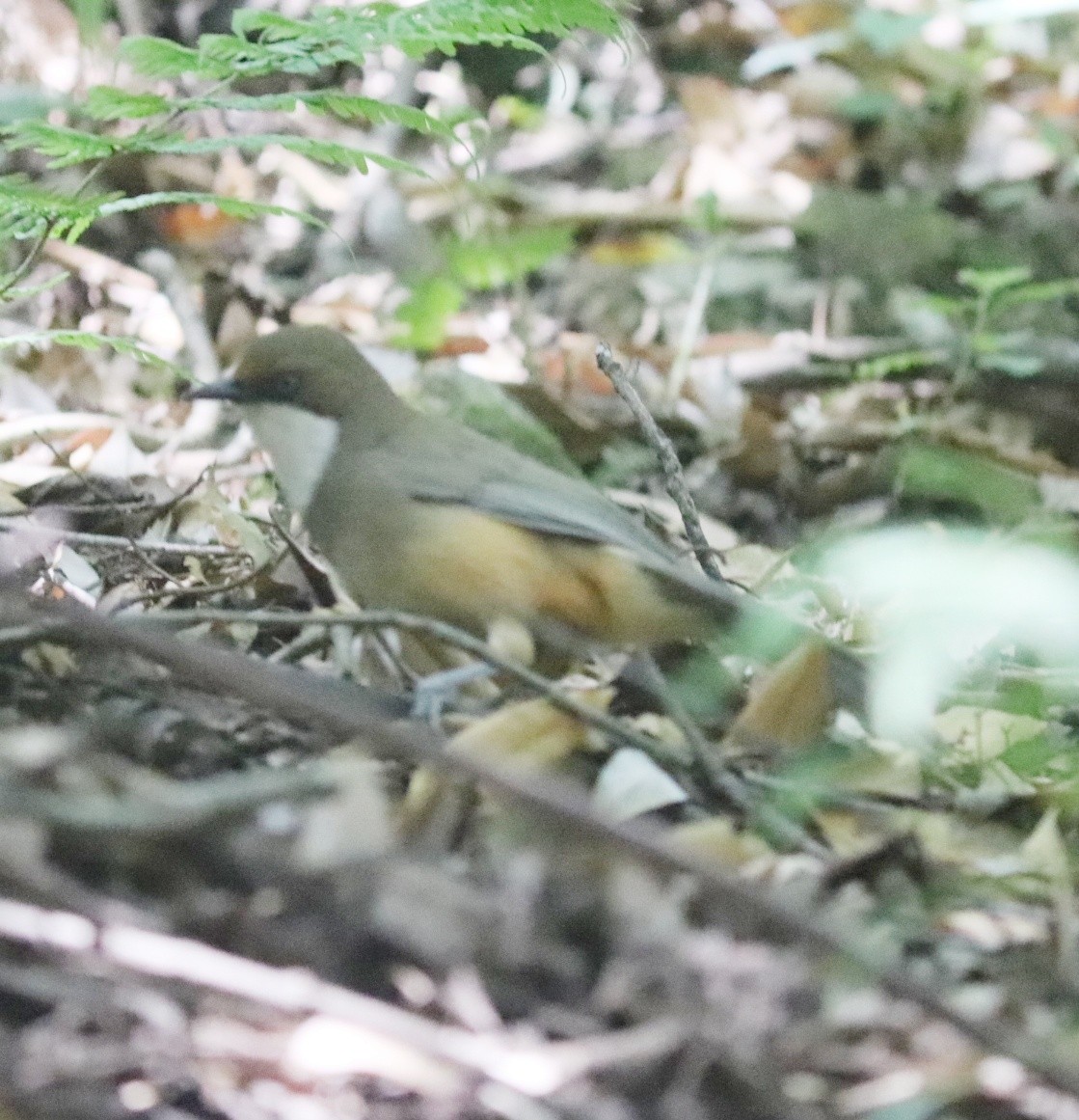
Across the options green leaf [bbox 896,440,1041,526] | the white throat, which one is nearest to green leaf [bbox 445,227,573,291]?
green leaf [bbox 896,440,1041,526]

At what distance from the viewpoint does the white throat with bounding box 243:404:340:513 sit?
10.8ft

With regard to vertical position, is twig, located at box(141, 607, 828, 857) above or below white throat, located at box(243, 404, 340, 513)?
above

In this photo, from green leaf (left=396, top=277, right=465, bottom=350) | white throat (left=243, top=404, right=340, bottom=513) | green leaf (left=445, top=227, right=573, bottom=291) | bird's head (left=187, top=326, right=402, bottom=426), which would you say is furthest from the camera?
green leaf (left=445, top=227, right=573, bottom=291)

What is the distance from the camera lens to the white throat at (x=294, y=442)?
3.29 m

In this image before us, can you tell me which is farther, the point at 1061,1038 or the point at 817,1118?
the point at 1061,1038

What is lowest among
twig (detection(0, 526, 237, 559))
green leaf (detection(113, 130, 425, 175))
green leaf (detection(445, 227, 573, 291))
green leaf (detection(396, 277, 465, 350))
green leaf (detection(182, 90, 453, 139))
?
green leaf (detection(396, 277, 465, 350))

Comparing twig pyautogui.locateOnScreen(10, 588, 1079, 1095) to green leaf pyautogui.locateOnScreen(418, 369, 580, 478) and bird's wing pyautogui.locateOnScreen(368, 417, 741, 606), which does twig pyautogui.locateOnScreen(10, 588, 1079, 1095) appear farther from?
green leaf pyautogui.locateOnScreen(418, 369, 580, 478)

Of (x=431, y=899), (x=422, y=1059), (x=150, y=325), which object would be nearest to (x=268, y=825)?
(x=431, y=899)

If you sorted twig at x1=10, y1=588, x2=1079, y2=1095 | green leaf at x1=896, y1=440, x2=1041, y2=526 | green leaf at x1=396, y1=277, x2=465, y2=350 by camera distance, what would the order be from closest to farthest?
A: twig at x1=10, y1=588, x2=1079, y2=1095 → green leaf at x1=896, y1=440, x2=1041, y2=526 → green leaf at x1=396, y1=277, x2=465, y2=350

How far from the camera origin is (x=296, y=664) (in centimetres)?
268

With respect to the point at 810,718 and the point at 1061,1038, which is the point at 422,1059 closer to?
the point at 1061,1038

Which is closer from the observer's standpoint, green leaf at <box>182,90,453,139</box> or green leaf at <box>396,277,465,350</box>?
green leaf at <box>182,90,453,139</box>

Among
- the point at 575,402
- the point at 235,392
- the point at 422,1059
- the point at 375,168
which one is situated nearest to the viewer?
the point at 422,1059

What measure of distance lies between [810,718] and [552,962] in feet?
3.23
